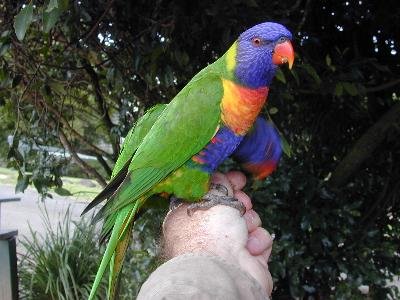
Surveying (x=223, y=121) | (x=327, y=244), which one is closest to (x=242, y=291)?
(x=223, y=121)

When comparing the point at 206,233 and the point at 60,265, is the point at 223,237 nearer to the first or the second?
the point at 206,233

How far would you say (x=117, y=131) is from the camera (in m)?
2.54

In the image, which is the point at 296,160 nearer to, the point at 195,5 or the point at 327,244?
the point at 327,244

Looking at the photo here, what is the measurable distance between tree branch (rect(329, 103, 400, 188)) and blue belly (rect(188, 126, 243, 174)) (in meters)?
1.11

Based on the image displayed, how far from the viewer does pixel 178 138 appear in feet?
4.15

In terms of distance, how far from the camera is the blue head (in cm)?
127

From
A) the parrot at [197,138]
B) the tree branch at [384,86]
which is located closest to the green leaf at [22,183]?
the parrot at [197,138]

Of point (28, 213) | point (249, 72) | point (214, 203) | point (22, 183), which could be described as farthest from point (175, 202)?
point (28, 213)

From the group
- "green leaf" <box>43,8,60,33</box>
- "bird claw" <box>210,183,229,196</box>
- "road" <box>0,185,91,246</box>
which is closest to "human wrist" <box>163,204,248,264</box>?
"bird claw" <box>210,183,229,196</box>

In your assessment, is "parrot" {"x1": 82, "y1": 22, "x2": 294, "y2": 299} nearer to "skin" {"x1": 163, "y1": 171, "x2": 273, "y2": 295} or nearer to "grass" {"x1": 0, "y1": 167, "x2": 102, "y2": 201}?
"skin" {"x1": 163, "y1": 171, "x2": 273, "y2": 295}

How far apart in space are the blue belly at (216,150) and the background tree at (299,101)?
643 mm

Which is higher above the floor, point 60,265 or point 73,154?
point 73,154

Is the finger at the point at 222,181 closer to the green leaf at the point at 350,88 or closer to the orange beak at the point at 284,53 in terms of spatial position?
the orange beak at the point at 284,53

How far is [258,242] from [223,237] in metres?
0.10
